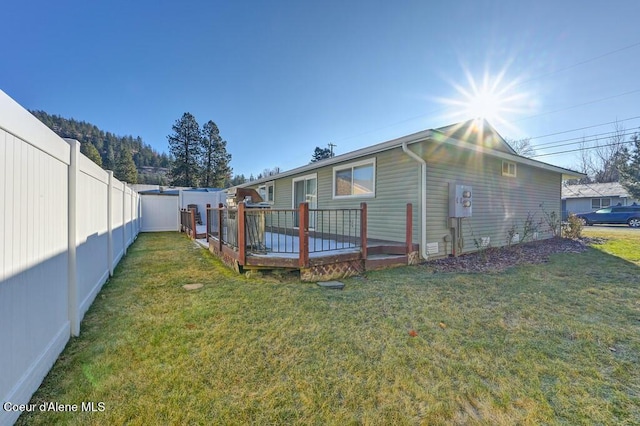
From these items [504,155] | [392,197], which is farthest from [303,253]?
[504,155]

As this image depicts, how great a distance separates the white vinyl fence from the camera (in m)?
1.50

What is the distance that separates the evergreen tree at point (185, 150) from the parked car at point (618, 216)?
1403 inches

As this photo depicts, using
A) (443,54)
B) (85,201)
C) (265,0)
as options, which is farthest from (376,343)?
(443,54)

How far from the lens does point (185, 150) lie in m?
31.4

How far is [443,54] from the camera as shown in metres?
9.53

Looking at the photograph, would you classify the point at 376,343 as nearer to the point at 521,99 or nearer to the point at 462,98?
the point at 462,98

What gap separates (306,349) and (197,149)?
34.0 metres

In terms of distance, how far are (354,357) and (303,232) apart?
2.45 metres

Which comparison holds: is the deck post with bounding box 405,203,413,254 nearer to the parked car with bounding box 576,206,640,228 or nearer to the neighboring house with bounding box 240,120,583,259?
the neighboring house with bounding box 240,120,583,259

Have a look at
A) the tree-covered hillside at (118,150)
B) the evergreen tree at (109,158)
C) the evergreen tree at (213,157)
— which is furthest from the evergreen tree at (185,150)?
the evergreen tree at (109,158)

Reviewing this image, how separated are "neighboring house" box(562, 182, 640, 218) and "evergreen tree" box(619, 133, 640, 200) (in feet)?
9.34

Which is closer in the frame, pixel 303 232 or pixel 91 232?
pixel 91 232

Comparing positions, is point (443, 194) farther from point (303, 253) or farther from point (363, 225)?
point (303, 253)

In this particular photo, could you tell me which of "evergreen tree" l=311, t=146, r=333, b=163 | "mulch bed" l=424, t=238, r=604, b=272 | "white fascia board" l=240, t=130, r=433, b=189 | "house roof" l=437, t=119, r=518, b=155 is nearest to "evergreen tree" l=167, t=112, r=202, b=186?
"evergreen tree" l=311, t=146, r=333, b=163
